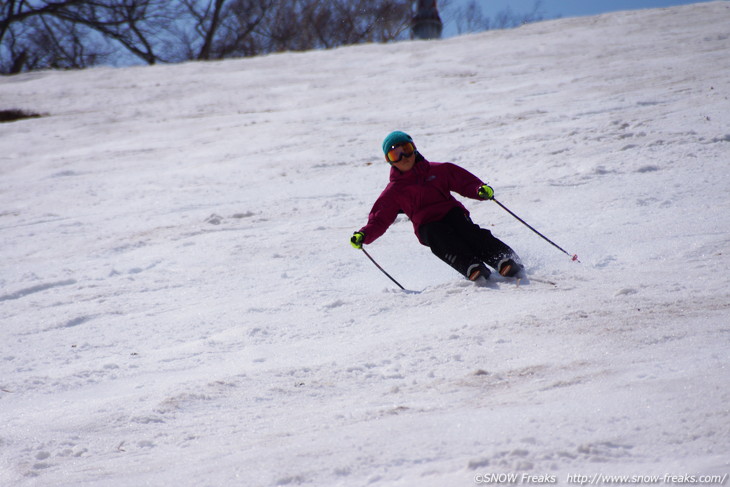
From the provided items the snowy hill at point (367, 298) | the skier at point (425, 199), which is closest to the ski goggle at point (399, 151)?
the skier at point (425, 199)

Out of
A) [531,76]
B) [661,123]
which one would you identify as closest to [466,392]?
[661,123]

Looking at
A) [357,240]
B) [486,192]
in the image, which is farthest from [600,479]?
[486,192]

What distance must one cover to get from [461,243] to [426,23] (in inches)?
622

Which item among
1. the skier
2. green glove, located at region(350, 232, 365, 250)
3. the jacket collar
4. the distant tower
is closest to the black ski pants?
the skier

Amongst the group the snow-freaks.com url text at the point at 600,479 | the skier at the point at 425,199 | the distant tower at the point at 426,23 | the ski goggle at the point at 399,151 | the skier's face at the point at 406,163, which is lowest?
the snow-freaks.com url text at the point at 600,479

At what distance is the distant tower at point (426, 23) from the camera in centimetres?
1831

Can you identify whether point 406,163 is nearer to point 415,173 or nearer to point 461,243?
point 415,173

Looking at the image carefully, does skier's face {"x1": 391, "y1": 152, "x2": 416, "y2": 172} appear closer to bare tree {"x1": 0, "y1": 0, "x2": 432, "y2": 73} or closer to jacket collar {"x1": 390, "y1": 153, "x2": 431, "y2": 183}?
jacket collar {"x1": 390, "y1": 153, "x2": 431, "y2": 183}

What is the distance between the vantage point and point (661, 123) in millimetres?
6734

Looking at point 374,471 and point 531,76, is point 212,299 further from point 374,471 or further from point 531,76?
point 531,76

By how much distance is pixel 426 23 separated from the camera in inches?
722

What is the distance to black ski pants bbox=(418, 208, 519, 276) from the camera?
12.7 ft

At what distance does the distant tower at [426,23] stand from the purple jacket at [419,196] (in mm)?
15070

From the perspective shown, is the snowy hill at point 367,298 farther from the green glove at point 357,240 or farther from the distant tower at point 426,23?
the distant tower at point 426,23
